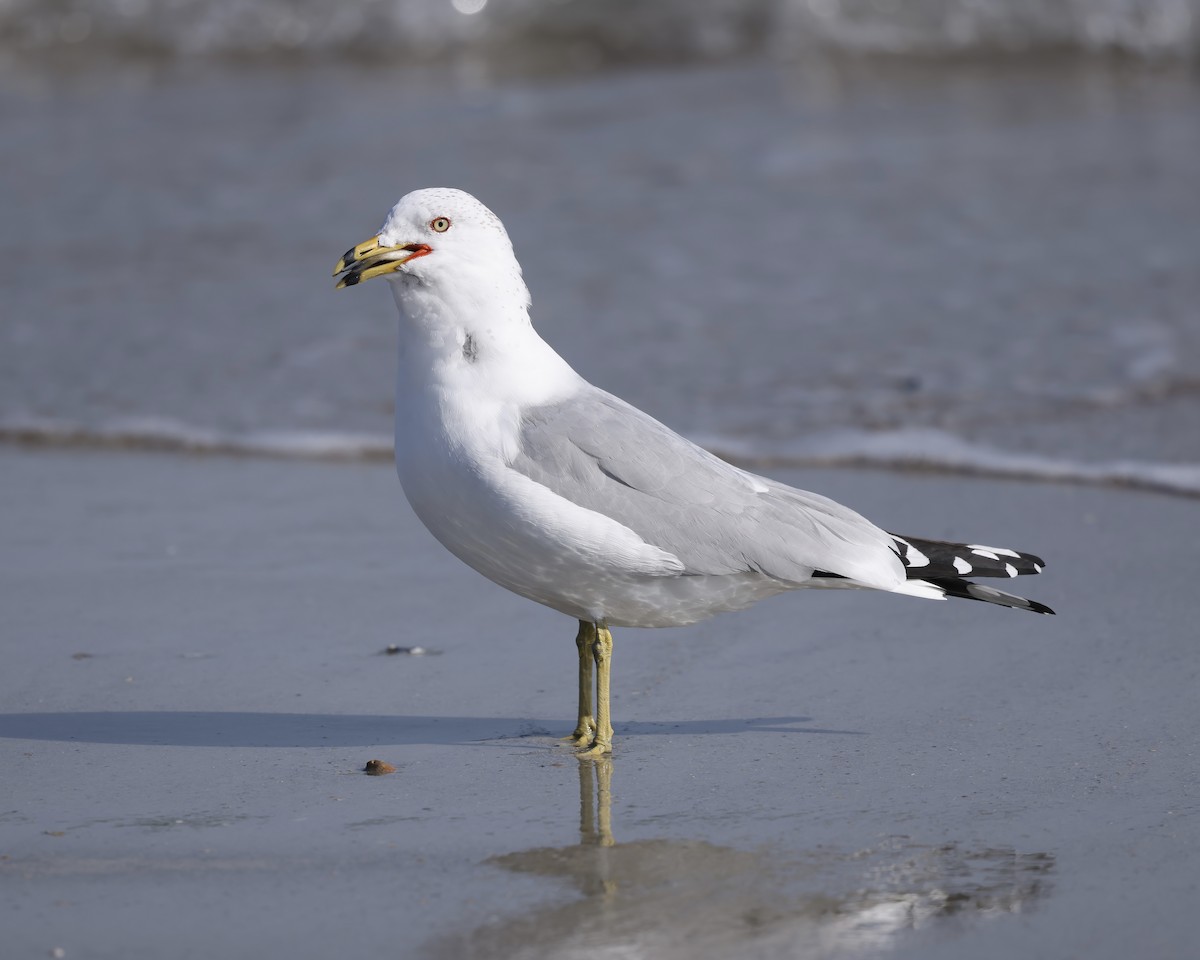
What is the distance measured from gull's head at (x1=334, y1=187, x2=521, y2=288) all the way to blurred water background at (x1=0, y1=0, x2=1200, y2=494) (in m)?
2.82

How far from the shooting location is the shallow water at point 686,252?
7035 mm

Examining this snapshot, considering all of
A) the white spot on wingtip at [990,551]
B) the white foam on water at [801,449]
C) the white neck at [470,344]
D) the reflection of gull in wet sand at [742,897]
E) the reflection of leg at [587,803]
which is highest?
the white neck at [470,344]

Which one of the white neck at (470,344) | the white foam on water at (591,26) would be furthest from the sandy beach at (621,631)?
the white foam on water at (591,26)

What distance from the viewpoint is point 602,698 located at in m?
3.93

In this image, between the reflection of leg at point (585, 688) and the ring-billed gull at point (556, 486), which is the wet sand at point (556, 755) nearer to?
the reflection of leg at point (585, 688)

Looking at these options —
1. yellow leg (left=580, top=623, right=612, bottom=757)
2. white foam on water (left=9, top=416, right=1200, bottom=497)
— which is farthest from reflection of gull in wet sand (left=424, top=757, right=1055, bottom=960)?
white foam on water (left=9, top=416, right=1200, bottom=497)

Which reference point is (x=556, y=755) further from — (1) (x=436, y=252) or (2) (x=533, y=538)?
(1) (x=436, y=252)

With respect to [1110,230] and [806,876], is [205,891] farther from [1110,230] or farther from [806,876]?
[1110,230]

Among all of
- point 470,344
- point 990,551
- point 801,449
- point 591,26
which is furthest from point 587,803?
point 591,26

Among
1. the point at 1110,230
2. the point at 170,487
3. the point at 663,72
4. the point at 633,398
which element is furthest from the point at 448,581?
the point at 663,72

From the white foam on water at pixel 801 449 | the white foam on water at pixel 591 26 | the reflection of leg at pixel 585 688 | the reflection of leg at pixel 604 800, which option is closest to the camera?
the reflection of leg at pixel 604 800

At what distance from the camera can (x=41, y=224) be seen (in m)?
10.0

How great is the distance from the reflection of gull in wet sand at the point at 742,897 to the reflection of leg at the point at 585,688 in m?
0.52

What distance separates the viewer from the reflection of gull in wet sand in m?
2.91
